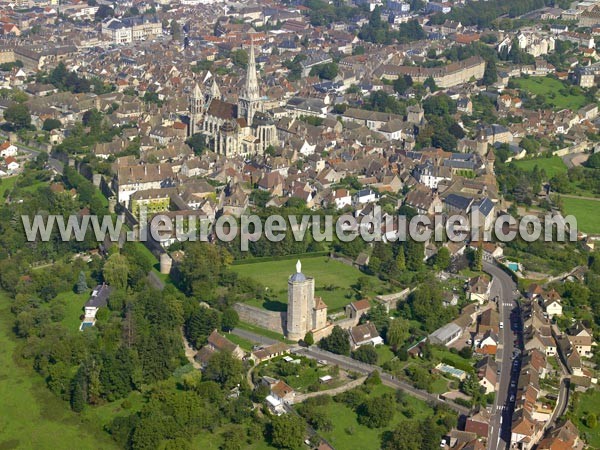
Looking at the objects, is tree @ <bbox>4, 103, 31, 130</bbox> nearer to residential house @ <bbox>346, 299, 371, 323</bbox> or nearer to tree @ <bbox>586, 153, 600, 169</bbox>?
residential house @ <bbox>346, 299, 371, 323</bbox>

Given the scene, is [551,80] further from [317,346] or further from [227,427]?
[227,427]

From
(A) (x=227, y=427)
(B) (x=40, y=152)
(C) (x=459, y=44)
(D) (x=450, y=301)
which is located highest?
(C) (x=459, y=44)

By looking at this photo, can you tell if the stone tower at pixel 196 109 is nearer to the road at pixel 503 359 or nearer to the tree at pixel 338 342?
the road at pixel 503 359

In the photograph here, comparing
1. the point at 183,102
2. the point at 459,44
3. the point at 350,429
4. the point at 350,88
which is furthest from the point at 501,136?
the point at 350,429

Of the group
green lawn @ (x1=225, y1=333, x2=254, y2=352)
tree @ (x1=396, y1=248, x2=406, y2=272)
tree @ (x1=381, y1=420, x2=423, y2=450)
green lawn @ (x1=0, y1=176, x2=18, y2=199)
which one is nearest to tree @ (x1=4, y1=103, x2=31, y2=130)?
green lawn @ (x1=0, y1=176, x2=18, y2=199)

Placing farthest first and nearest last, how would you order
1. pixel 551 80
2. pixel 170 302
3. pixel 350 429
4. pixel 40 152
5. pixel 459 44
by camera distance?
pixel 459 44 → pixel 551 80 → pixel 40 152 → pixel 170 302 → pixel 350 429

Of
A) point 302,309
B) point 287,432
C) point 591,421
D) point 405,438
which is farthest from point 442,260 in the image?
point 287,432

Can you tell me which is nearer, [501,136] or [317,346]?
[317,346]
